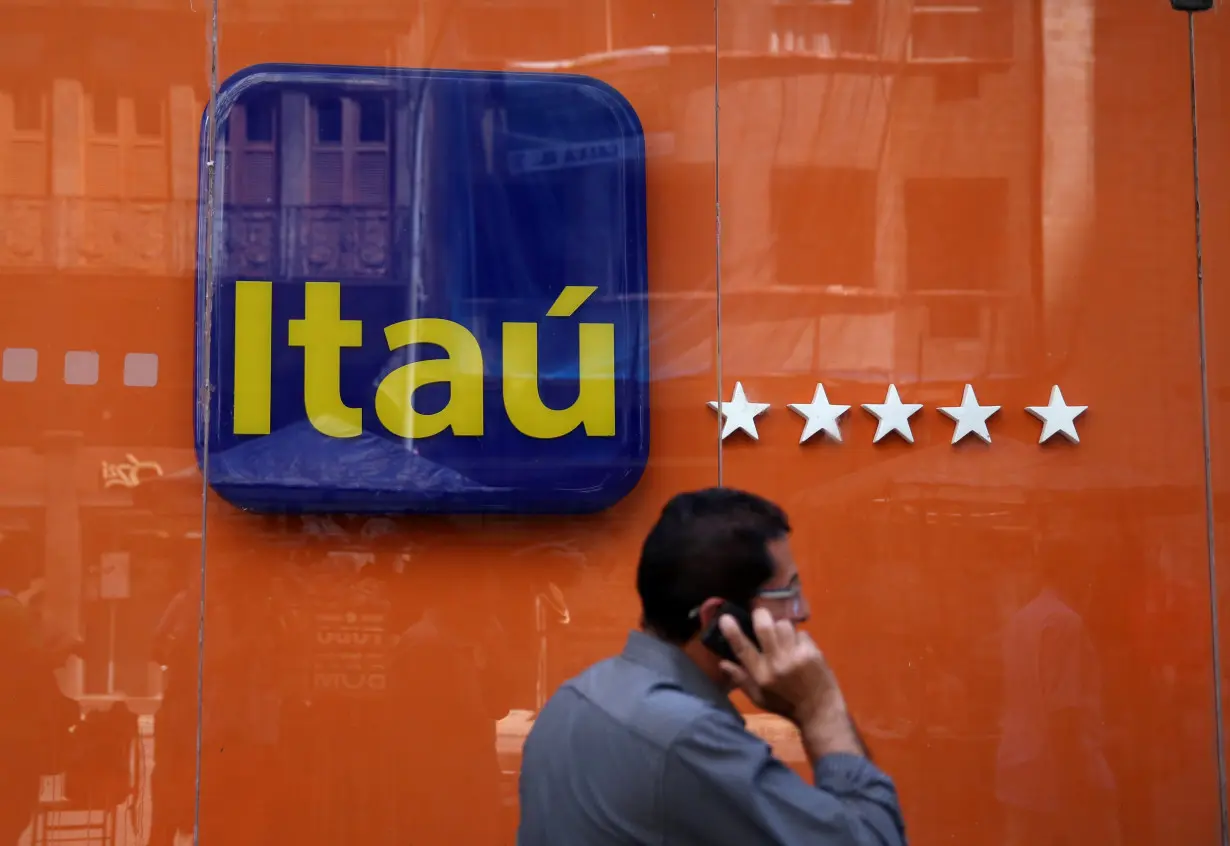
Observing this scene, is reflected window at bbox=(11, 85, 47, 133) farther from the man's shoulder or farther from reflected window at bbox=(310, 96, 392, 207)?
the man's shoulder

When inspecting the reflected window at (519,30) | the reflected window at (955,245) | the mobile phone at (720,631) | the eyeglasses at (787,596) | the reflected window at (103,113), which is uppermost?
the reflected window at (519,30)

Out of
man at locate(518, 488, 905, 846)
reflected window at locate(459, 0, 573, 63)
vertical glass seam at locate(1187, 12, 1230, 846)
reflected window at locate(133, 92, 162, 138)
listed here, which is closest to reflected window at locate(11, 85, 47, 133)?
reflected window at locate(133, 92, 162, 138)

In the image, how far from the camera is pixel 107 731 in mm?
4688

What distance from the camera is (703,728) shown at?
7.18 ft

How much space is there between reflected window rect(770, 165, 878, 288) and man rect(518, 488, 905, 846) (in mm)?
2768

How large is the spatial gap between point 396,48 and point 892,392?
7.55ft

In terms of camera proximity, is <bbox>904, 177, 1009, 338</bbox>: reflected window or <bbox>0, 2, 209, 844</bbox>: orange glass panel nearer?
<bbox>0, 2, 209, 844</bbox>: orange glass panel

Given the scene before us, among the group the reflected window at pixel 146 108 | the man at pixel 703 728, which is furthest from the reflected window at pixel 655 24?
the man at pixel 703 728

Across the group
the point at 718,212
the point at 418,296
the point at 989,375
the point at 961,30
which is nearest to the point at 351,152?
the point at 418,296

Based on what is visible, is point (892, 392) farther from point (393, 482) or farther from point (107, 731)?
point (107, 731)

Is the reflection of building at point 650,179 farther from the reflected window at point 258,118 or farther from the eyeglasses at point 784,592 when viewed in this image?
the eyeglasses at point 784,592

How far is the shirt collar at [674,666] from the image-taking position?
237cm

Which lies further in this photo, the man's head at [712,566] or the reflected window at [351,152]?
the reflected window at [351,152]

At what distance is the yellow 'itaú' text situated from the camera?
186 inches
